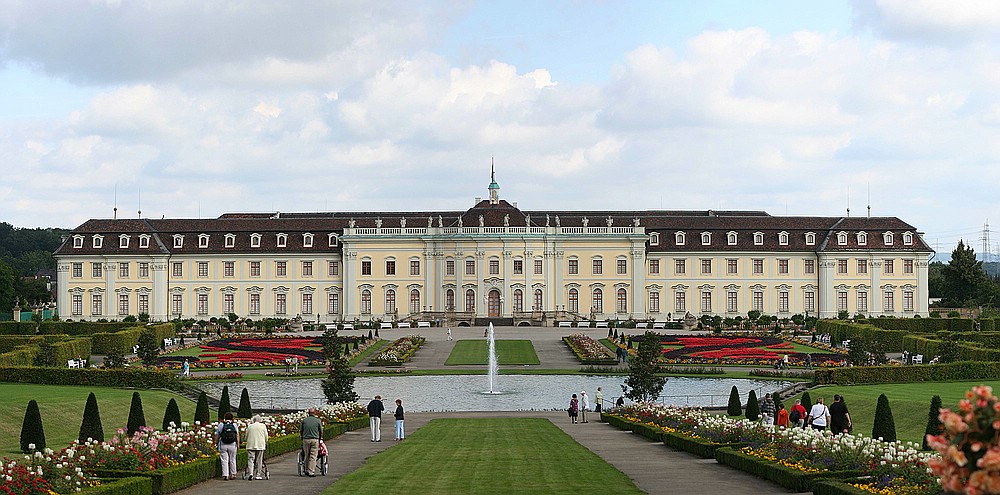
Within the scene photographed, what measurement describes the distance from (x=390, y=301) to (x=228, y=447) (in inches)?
2723

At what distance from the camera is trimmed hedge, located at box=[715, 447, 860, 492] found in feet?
55.0

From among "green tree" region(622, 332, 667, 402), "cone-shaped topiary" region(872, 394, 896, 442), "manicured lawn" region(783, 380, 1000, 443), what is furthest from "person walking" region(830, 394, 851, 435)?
"green tree" region(622, 332, 667, 402)

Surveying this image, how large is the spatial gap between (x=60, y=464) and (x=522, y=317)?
71505 millimetres

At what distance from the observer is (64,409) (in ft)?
109

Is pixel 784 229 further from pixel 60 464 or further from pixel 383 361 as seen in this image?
pixel 60 464

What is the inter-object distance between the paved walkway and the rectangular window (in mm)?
63213

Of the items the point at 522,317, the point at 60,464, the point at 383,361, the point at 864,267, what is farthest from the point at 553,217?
the point at 60,464

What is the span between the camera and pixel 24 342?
55.8 meters

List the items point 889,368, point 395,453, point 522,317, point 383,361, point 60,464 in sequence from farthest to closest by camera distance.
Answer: point 522,317, point 383,361, point 889,368, point 395,453, point 60,464

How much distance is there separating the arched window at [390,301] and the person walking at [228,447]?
68340mm

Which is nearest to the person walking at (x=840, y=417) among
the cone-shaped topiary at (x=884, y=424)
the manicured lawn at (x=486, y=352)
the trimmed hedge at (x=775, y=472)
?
the cone-shaped topiary at (x=884, y=424)

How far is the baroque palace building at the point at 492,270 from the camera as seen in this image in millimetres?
88438

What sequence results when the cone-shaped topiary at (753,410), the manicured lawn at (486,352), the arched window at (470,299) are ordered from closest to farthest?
the cone-shaped topiary at (753,410) < the manicured lawn at (486,352) < the arched window at (470,299)

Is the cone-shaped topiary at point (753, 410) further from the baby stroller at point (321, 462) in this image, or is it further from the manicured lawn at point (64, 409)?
the manicured lawn at point (64, 409)
